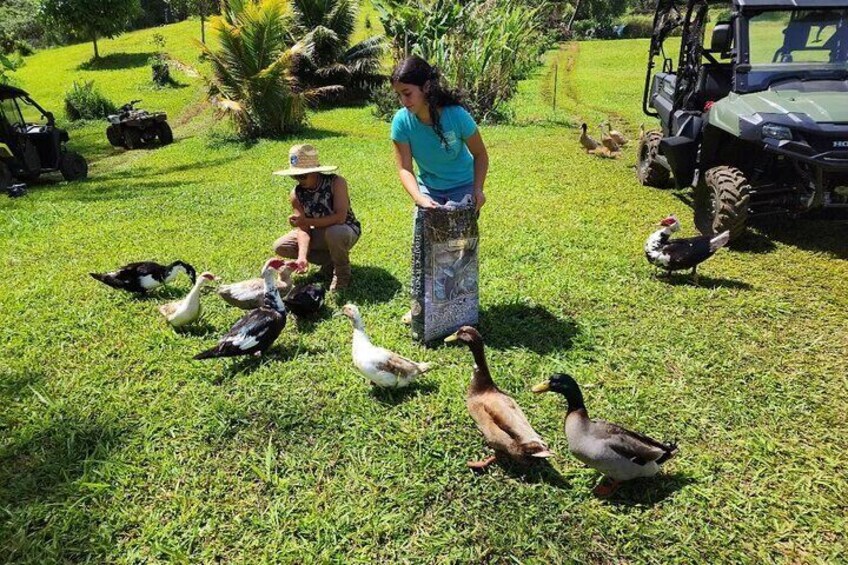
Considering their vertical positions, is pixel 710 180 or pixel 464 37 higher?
pixel 464 37

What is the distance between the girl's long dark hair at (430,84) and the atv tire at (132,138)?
44.8 ft

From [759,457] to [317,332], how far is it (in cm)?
305

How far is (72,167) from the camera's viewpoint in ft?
37.6

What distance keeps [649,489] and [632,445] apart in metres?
Answer: 0.35

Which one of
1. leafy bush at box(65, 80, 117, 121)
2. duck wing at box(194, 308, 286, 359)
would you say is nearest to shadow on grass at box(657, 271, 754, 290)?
duck wing at box(194, 308, 286, 359)

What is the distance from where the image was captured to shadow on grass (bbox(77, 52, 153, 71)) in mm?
29062

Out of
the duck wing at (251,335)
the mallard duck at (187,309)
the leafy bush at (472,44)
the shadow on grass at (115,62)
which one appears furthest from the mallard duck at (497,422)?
the shadow on grass at (115,62)

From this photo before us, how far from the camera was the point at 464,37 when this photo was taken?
15.0 meters

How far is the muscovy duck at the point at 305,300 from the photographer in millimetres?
4484

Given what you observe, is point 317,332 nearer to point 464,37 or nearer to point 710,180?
point 710,180

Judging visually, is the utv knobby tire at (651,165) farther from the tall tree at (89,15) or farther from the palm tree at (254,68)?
the tall tree at (89,15)

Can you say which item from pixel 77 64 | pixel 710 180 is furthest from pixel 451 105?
pixel 77 64

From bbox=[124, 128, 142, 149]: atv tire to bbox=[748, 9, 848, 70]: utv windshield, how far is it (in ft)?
46.5

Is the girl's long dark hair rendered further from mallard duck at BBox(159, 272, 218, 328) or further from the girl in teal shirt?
mallard duck at BBox(159, 272, 218, 328)
